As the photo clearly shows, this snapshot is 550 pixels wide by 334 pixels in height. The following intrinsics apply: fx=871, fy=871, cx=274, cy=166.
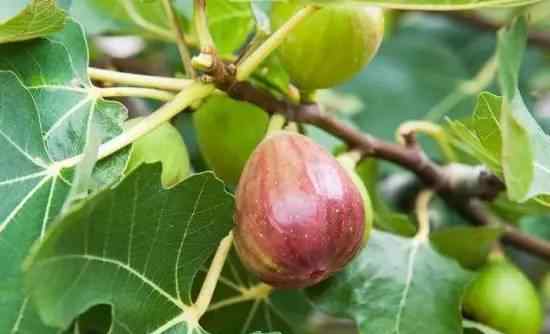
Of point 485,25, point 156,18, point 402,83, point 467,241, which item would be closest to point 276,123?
point 156,18

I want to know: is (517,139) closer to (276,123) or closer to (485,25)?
(276,123)

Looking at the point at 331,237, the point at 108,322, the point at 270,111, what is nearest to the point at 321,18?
the point at 270,111

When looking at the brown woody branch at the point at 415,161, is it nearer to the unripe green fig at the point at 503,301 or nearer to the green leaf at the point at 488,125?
the unripe green fig at the point at 503,301

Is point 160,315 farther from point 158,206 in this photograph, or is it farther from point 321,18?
point 321,18

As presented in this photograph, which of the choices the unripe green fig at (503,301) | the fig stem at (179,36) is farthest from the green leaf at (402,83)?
the fig stem at (179,36)

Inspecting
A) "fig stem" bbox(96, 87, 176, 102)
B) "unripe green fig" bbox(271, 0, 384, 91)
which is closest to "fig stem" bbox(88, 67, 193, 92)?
"fig stem" bbox(96, 87, 176, 102)

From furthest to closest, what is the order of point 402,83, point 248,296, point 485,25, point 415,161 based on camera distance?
point 485,25, point 402,83, point 415,161, point 248,296

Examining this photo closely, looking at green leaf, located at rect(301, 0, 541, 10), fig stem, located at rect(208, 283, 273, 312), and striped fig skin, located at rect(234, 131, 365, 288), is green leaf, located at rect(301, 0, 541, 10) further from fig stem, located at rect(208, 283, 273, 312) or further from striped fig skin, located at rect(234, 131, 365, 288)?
fig stem, located at rect(208, 283, 273, 312)
